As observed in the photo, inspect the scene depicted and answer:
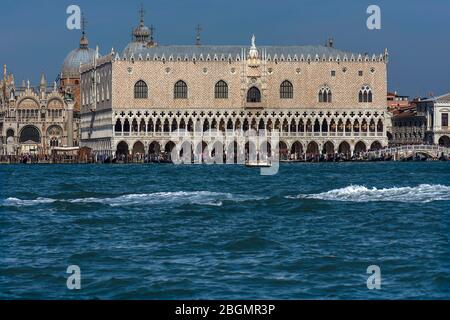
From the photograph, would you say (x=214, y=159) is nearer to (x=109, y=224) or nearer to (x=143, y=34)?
(x=143, y=34)

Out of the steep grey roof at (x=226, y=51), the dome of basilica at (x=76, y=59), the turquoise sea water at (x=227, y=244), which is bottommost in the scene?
the turquoise sea water at (x=227, y=244)

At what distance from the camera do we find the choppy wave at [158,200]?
44.4 m

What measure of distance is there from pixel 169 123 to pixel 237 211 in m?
78.6

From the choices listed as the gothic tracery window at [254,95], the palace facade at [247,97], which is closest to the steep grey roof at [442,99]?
the palace facade at [247,97]

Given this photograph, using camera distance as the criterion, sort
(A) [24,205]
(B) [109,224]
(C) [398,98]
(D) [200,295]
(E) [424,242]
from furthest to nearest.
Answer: (C) [398,98] → (A) [24,205] → (B) [109,224] → (E) [424,242] → (D) [200,295]

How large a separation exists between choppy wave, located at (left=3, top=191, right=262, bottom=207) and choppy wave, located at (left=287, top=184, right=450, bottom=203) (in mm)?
2985

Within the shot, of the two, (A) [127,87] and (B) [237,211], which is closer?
(B) [237,211]

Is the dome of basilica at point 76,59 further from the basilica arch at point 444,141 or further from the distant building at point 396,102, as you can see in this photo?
the basilica arch at point 444,141

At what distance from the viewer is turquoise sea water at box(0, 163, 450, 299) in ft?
77.7

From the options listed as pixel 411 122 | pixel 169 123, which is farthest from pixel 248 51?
pixel 411 122

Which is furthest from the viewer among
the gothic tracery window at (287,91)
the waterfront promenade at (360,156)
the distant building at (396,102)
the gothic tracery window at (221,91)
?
the distant building at (396,102)

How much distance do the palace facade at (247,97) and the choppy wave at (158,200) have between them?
227 ft

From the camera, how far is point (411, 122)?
454 feet

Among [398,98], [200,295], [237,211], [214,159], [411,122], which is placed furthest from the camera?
[398,98]
